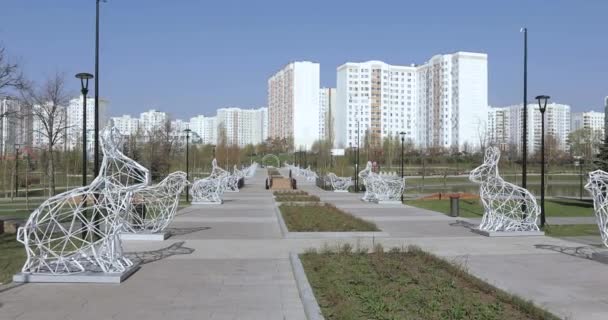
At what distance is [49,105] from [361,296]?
890 inches

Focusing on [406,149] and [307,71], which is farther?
[307,71]

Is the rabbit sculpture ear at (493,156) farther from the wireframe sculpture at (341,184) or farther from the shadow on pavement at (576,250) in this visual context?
the wireframe sculpture at (341,184)

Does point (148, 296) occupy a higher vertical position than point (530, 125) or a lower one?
lower

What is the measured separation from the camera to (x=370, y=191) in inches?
1145

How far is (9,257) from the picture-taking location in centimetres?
1092

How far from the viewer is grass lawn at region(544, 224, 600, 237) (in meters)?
15.4

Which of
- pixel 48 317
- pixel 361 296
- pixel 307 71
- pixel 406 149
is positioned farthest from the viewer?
pixel 307 71

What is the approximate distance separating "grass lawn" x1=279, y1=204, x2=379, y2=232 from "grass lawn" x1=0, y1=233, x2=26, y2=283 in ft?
22.8

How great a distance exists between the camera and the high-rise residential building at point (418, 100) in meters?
110

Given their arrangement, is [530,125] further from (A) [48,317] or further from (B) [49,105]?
(A) [48,317]

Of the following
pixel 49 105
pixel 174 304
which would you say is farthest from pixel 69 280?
pixel 49 105

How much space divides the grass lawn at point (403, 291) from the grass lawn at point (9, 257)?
5079 mm

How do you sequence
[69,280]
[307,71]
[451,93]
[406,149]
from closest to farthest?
[69,280]
[406,149]
[451,93]
[307,71]

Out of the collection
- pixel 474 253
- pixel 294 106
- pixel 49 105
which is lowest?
pixel 474 253
